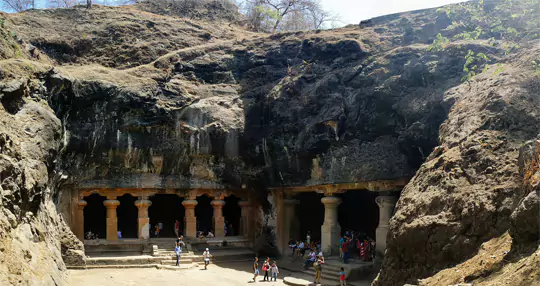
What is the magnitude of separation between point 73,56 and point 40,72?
294 inches

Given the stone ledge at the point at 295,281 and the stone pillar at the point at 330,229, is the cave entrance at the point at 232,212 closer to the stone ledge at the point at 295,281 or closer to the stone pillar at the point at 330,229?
the stone pillar at the point at 330,229

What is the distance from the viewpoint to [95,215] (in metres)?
24.7

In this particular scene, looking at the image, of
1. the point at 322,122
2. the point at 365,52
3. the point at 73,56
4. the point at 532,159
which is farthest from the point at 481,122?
the point at 73,56

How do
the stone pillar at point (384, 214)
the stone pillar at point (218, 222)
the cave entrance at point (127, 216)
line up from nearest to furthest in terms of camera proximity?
the stone pillar at point (384, 214), the stone pillar at point (218, 222), the cave entrance at point (127, 216)

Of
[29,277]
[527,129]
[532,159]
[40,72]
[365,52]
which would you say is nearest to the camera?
[532,159]

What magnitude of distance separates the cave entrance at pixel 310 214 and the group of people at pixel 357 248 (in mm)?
3127

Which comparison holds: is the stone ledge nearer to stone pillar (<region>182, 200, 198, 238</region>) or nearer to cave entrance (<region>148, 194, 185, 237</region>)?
stone pillar (<region>182, 200, 198, 238</region>)

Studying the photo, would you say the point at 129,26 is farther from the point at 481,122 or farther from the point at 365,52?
the point at 481,122

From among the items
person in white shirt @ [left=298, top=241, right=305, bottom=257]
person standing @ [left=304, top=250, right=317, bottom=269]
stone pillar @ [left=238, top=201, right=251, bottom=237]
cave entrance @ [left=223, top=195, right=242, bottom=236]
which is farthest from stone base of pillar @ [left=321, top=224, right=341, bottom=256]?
cave entrance @ [left=223, top=195, right=242, bottom=236]

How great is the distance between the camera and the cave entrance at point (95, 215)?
80.5 feet

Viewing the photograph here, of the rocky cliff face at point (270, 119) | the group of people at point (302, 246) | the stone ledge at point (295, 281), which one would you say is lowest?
the stone ledge at point (295, 281)

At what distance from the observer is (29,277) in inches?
391

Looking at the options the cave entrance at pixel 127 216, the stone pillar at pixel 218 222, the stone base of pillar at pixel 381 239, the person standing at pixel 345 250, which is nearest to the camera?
the stone base of pillar at pixel 381 239

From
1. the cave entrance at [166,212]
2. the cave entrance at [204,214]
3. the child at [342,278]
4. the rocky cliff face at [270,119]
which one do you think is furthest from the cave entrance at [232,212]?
the child at [342,278]
